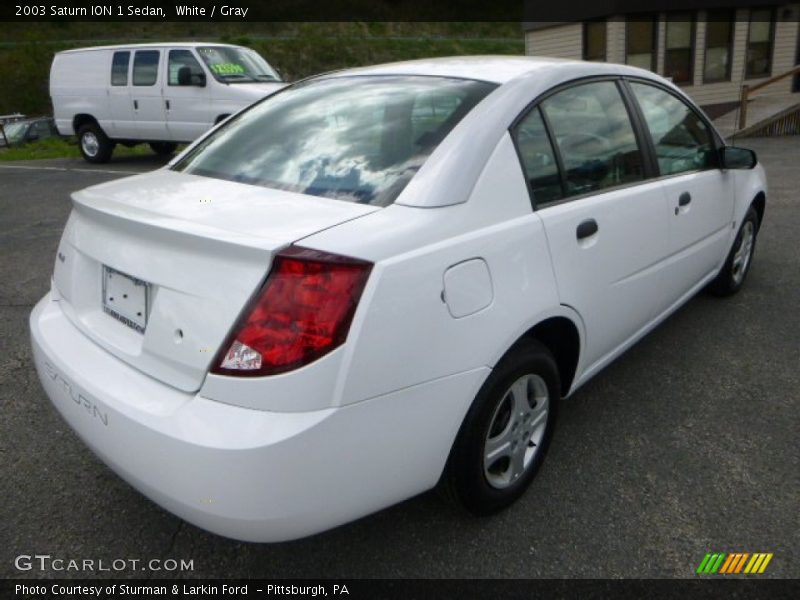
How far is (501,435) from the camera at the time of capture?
7.46 feet

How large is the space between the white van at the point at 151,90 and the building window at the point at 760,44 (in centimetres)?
1383

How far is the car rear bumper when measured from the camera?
163 centimetres

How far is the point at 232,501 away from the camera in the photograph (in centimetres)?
166

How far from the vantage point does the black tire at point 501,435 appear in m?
2.06

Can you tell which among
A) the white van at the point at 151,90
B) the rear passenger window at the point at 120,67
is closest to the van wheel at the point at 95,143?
the white van at the point at 151,90

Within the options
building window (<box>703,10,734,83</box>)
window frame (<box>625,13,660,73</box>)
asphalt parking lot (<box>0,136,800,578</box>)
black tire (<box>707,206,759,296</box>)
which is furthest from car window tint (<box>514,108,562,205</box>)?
building window (<box>703,10,734,83</box>)

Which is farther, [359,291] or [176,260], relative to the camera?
[176,260]

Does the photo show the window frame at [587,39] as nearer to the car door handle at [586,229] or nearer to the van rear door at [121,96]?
the van rear door at [121,96]

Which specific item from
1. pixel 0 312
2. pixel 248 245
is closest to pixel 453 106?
pixel 248 245

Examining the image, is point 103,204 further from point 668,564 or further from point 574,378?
point 668,564

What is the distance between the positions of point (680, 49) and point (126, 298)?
59.7 feet

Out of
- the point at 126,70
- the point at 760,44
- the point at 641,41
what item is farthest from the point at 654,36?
the point at 126,70

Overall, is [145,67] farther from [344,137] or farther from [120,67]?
[344,137]

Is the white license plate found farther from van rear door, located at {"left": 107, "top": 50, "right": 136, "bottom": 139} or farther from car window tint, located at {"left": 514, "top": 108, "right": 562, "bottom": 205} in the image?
van rear door, located at {"left": 107, "top": 50, "right": 136, "bottom": 139}
